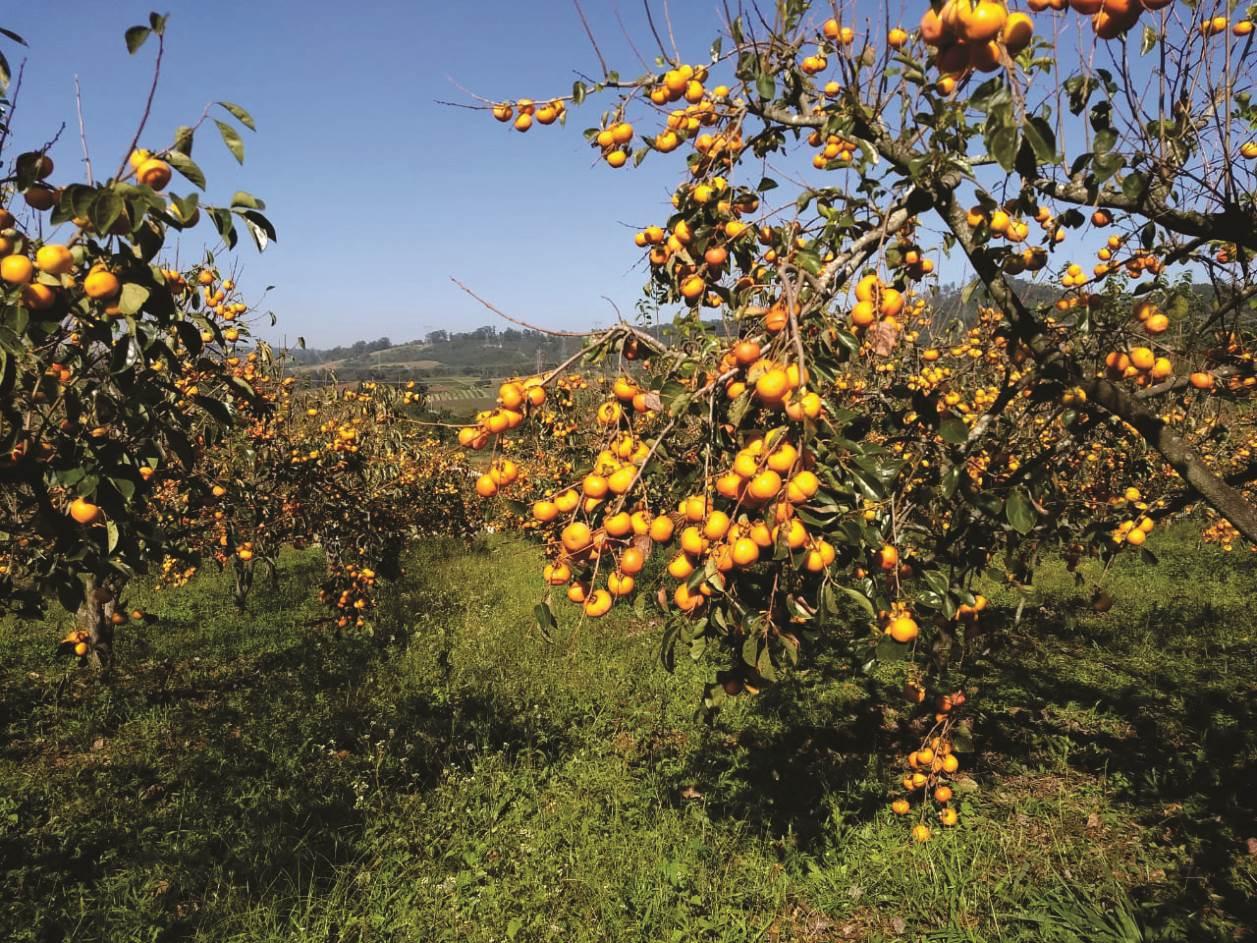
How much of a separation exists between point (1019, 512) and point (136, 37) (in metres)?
2.64

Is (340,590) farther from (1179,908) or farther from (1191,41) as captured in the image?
(1191,41)

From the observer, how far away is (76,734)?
16.6 feet

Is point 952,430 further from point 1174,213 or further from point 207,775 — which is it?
point 207,775

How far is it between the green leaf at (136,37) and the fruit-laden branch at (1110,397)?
211 centimetres

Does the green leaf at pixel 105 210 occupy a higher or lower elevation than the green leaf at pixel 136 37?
lower

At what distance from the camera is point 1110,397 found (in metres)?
2.00

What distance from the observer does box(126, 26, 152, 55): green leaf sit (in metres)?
1.51

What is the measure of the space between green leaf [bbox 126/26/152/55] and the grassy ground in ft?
→ 7.95

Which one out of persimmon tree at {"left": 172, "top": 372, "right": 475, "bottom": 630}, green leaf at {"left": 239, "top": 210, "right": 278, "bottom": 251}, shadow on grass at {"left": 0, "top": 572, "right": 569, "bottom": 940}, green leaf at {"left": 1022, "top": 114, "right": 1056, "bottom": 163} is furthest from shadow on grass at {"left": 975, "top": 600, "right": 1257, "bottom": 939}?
persimmon tree at {"left": 172, "top": 372, "right": 475, "bottom": 630}

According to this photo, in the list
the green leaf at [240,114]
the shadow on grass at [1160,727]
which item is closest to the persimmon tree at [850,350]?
the green leaf at [240,114]

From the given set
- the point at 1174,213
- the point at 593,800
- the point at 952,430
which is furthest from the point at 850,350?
the point at 593,800

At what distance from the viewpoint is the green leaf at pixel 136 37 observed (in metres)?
1.51

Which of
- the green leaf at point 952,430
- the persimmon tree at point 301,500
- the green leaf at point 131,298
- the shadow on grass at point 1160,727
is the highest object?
the green leaf at point 131,298

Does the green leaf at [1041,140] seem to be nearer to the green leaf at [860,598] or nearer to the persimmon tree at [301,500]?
the green leaf at [860,598]
